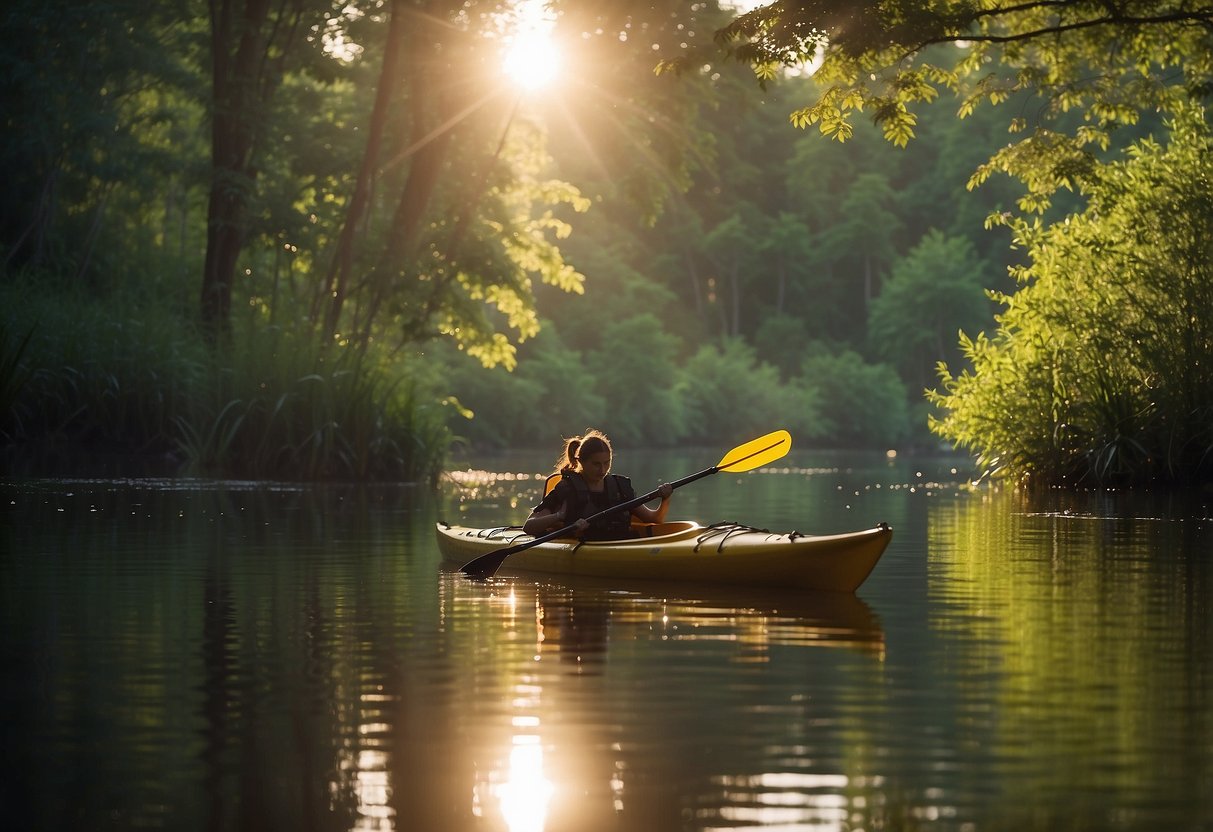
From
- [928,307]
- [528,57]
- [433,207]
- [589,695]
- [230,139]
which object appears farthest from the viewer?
[928,307]

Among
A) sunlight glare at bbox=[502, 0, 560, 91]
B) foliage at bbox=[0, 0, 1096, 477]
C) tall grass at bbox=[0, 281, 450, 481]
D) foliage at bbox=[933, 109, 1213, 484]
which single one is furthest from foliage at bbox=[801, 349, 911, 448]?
foliage at bbox=[933, 109, 1213, 484]

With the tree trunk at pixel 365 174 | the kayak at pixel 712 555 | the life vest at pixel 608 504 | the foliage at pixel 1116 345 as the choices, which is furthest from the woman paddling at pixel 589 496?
the tree trunk at pixel 365 174

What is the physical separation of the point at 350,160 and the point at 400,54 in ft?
14.3

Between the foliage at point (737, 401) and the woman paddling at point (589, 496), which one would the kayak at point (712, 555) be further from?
the foliage at point (737, 401)

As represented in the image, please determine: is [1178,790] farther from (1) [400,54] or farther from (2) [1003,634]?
(1) [400,54]

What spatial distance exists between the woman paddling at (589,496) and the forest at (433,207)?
19.7 ft

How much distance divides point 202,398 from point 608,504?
9.99 m

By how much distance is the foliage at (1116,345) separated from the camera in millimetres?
19562

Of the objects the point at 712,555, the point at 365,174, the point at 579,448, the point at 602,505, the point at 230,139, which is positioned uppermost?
the point at 230,139

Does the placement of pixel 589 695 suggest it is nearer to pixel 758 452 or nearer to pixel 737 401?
pixel 758 452

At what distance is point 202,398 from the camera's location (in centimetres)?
2017

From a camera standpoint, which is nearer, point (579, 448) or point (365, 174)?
point (579, 448)

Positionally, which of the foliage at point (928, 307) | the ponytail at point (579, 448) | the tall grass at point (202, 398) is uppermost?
the foliage at point (928, 307)

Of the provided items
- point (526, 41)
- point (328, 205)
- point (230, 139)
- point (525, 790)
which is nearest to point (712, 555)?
point (525, 790)
